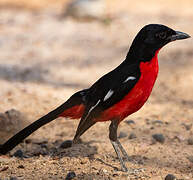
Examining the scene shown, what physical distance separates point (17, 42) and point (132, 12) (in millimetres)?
3456

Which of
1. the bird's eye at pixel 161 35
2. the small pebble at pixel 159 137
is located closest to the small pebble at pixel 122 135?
the small pebble at pixel 159 137

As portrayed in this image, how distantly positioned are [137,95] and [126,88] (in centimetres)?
13

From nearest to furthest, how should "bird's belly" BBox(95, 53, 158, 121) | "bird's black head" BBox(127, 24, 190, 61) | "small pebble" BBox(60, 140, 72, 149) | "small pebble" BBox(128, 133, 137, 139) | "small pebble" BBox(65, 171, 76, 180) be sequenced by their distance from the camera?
"small pebble" BBox(65, 171, 76, 180)
"bird's belly" BBox(95, 53, 158, 121)
"bird's black head" BBox(127, 24, 190, 61)
"small pebble" BBox(60, 140, 72, 149)
"small pebble" BBox(128, 133, 137, 139)

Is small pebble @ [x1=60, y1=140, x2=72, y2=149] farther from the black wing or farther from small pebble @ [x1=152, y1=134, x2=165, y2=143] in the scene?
small pebble @ [x1=152, y1=134, x2=165, y2=143]

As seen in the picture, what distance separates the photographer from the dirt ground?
4.66 m

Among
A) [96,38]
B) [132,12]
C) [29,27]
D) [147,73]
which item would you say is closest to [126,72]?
[147,73]

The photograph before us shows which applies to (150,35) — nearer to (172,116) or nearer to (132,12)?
(172,116)

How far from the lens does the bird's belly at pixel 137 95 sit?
4.30 meters

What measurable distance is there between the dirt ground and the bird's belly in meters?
0.59

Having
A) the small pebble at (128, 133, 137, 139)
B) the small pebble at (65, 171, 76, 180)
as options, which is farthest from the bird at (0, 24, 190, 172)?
the small pebble at (128, 133, 137, 139)

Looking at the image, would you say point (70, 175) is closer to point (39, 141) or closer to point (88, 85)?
point (39, 141)

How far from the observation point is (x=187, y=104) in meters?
6.93

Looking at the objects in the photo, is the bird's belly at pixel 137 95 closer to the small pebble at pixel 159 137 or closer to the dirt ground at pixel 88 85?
the dirt ground at pixel 88 85

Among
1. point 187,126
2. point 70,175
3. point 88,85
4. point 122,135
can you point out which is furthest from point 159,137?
point 88,85
